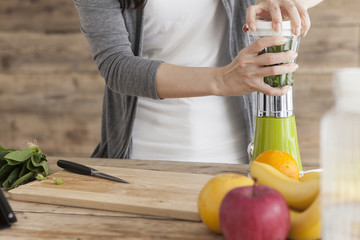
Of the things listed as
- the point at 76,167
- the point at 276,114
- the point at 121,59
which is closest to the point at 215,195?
the point at 276,114

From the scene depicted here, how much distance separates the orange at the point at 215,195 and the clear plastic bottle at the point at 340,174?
14 centimetres

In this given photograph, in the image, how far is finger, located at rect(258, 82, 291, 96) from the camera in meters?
0.95

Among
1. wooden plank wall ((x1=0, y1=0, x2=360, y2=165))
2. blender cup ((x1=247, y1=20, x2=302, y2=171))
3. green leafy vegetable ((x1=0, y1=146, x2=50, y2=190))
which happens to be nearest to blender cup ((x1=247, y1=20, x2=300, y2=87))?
blender cup ((x1=247, y1=20, x2=302, y2=171))

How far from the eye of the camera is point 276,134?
3.24ft

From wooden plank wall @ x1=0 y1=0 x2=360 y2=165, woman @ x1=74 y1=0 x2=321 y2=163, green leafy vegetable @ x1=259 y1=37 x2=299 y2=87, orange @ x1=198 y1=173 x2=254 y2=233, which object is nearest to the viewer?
orange @ x1=198 y1=173 x2=254 y2=233

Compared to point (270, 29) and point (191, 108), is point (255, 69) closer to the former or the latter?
point (270, 29)

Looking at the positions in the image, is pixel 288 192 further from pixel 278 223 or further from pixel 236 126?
pixel 236 126

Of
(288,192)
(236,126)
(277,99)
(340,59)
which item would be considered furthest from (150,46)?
(340,59)

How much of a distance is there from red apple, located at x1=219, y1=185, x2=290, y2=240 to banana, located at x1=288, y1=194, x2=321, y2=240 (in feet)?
0.13

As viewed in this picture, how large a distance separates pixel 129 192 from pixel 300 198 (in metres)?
0.35

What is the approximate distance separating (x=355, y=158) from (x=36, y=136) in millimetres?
2395

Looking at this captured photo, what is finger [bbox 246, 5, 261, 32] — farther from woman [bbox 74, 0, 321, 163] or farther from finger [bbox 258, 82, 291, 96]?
woman [bbox 74, 0, 321, 163]

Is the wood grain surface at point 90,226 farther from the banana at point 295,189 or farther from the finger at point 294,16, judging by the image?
the finger at point 294,16

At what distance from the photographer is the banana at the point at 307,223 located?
0.67 meters
